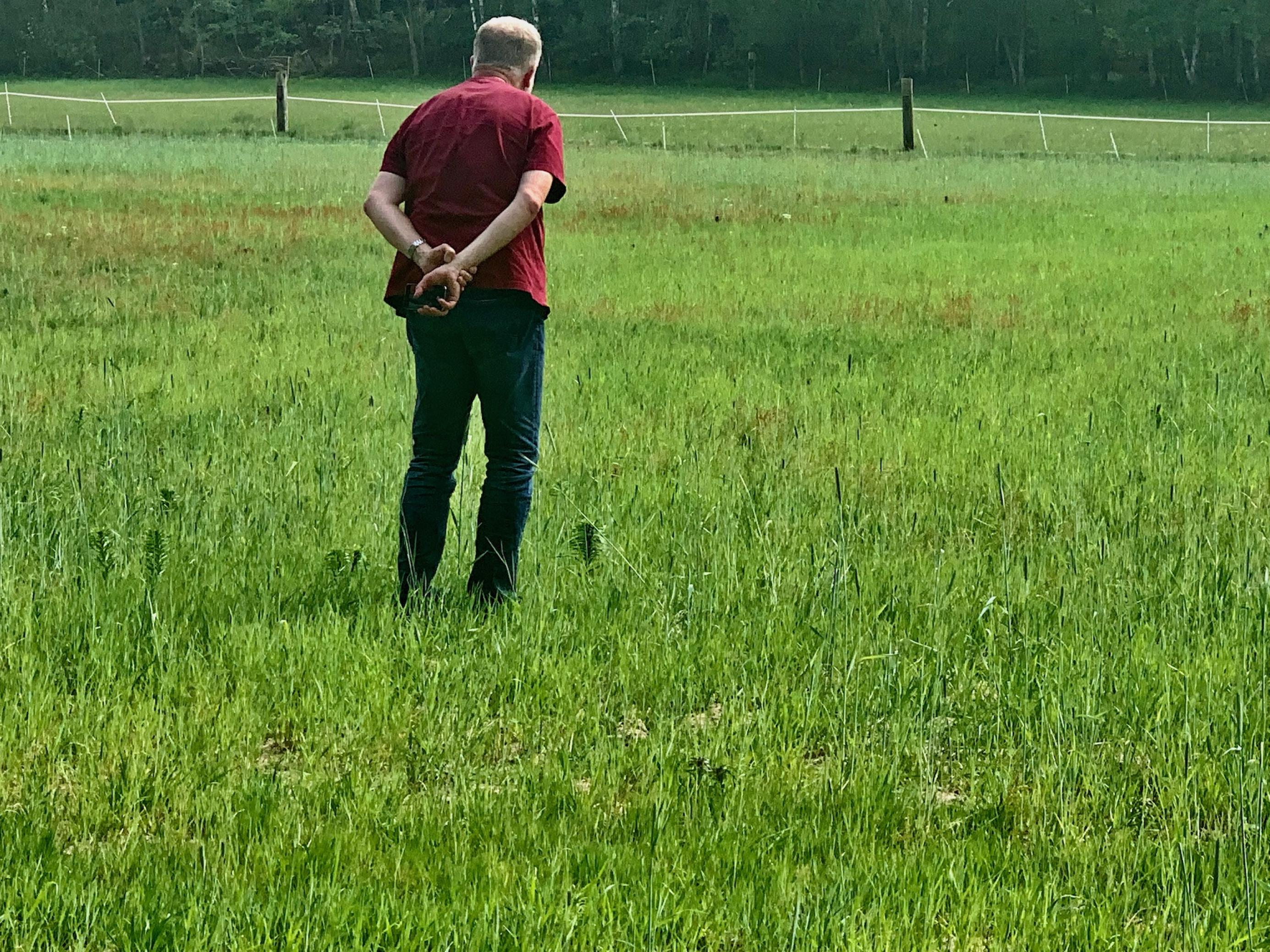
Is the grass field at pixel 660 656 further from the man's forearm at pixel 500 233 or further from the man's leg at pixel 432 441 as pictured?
the man's forearm at pixel 500 233

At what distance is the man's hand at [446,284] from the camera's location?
4.46m

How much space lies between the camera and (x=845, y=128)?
178 ft

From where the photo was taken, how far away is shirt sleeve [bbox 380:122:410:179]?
4.79m

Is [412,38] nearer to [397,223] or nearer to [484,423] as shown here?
[397,223]

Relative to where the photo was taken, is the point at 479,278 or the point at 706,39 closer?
the point at 479,278

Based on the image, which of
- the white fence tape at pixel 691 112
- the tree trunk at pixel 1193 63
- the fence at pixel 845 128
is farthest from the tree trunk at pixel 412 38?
the tree trunk at pixel 1193 63

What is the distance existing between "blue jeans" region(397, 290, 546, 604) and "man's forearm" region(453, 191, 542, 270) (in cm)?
15

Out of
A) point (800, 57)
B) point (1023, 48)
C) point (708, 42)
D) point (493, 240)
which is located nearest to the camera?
point (493, 240)

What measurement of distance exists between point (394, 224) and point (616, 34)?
9432 cm

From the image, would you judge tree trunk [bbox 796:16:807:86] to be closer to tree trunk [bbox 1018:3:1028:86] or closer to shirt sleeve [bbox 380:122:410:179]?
tree trunk [bbox 1018:3:1028:86]

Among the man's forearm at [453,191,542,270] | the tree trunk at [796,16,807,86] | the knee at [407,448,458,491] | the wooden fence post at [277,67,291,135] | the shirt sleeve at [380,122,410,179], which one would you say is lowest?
the knee at [407,448,458,491]

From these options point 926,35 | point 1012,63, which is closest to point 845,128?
point 1012,63

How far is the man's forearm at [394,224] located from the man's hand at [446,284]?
138mm

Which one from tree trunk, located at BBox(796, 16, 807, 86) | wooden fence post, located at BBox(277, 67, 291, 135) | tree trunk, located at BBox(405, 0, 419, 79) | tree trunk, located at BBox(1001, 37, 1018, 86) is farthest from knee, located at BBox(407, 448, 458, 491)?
tree trunk, located at BBox(405, 0, 419, 79)
